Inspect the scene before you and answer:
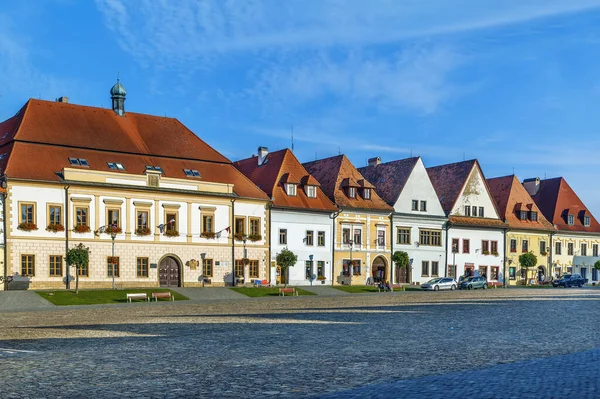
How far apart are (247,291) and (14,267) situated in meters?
15.7

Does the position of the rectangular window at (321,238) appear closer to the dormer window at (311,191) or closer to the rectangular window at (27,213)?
the dormer window at (311,191)

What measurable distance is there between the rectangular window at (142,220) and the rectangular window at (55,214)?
565 centimetres

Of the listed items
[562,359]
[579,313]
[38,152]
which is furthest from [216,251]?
[562,359]

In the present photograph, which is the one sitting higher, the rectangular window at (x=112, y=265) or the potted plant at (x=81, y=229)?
the potted plant at (x=81, y=229)

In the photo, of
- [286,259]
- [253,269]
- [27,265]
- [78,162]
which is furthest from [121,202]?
[286,259]

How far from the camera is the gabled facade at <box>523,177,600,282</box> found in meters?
84.8

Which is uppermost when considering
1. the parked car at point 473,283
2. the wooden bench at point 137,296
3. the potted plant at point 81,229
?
the potted plant at point 81,229

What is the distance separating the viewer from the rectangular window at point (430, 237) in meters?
71.3

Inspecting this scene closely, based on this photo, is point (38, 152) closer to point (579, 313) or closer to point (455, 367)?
point (579, 313)

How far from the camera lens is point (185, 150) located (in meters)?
58.6

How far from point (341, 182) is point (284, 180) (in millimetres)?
7183

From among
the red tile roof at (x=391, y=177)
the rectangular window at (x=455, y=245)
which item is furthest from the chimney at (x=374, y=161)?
the rectangular window at (x=455, y=245)

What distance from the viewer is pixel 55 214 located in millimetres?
49906

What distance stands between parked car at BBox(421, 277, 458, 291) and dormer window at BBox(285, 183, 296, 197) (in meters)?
13.8
